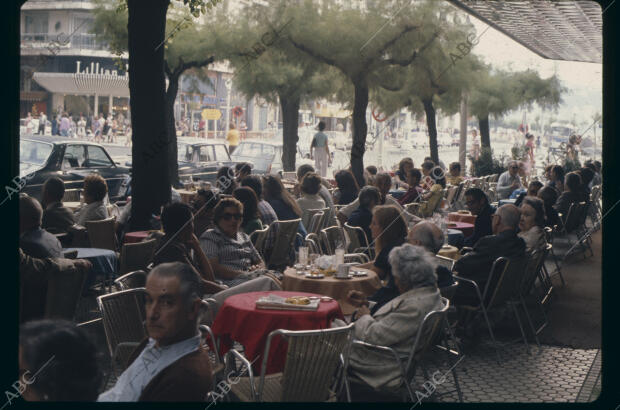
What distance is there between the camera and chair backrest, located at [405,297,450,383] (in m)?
4.76

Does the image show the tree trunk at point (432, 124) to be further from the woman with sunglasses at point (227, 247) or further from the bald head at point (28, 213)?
the bald head at point (28, 213)

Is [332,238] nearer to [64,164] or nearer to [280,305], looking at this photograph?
[280,305]

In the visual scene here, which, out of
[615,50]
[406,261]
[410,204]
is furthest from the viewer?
[410,204]

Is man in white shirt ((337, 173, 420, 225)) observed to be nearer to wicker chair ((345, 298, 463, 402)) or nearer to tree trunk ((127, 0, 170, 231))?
tree trunk ((127, 0, 170, 231))

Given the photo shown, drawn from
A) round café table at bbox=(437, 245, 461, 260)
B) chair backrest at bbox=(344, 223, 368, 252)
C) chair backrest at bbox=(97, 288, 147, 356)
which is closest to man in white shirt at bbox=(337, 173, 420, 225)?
chair backrest at bbox=(344, 223, 368, 252)

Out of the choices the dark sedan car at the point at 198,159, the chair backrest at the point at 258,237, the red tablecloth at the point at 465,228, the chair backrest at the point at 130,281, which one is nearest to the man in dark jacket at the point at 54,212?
the chair backrest at the point at 258,237

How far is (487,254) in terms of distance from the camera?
284 inches

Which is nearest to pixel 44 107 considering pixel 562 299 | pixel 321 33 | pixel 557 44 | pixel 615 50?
pixel 321 33

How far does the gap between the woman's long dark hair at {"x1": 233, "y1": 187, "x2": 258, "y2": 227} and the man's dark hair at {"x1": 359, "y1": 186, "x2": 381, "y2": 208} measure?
52.6 inches

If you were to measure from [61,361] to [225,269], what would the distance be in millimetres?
3944

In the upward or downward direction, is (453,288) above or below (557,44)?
below

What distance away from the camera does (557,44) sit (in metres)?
14.3

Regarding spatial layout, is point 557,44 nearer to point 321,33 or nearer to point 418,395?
point 321,33

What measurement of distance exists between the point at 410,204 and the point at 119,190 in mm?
6983
